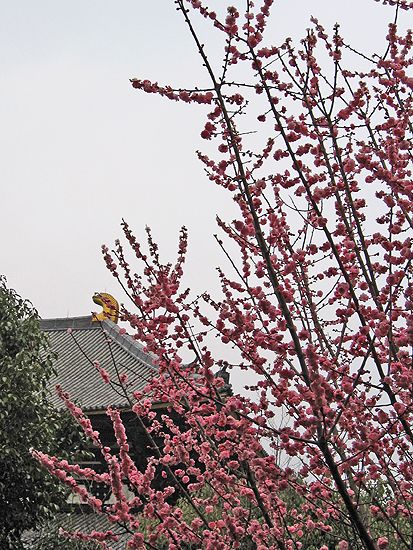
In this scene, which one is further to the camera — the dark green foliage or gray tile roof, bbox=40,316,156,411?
gray tile roof, bbox=40,316,156,411

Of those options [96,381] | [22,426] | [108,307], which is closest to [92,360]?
[96,381]

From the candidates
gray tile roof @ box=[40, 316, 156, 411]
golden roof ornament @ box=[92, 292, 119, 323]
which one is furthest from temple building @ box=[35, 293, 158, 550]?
golden roof ornament @ box=[92, 292, 119, 323]

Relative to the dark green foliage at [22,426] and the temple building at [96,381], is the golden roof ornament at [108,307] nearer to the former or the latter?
the temple building at [96,381]

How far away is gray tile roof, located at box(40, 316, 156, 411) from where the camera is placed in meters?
16.2

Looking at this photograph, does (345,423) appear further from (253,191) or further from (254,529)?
(253,191)

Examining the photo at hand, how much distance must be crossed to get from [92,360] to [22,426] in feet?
23.7

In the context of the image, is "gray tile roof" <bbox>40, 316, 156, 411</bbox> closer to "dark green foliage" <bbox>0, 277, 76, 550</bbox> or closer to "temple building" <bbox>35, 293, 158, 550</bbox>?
"temple building" <bbox>35, 293, 158, 550</bbox>

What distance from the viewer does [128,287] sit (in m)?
4.85

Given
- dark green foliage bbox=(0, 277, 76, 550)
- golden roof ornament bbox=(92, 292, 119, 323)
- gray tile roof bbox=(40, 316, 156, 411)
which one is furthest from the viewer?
gray tile roof bbox=(40, 316, 156, 411)

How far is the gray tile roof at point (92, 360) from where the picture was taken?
53.2ft

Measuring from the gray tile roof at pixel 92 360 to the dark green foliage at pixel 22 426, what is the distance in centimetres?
398

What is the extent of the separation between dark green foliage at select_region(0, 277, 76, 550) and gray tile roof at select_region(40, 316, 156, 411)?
398cm

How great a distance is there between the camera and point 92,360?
1698cm

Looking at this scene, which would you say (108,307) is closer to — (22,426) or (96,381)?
(22,426)
